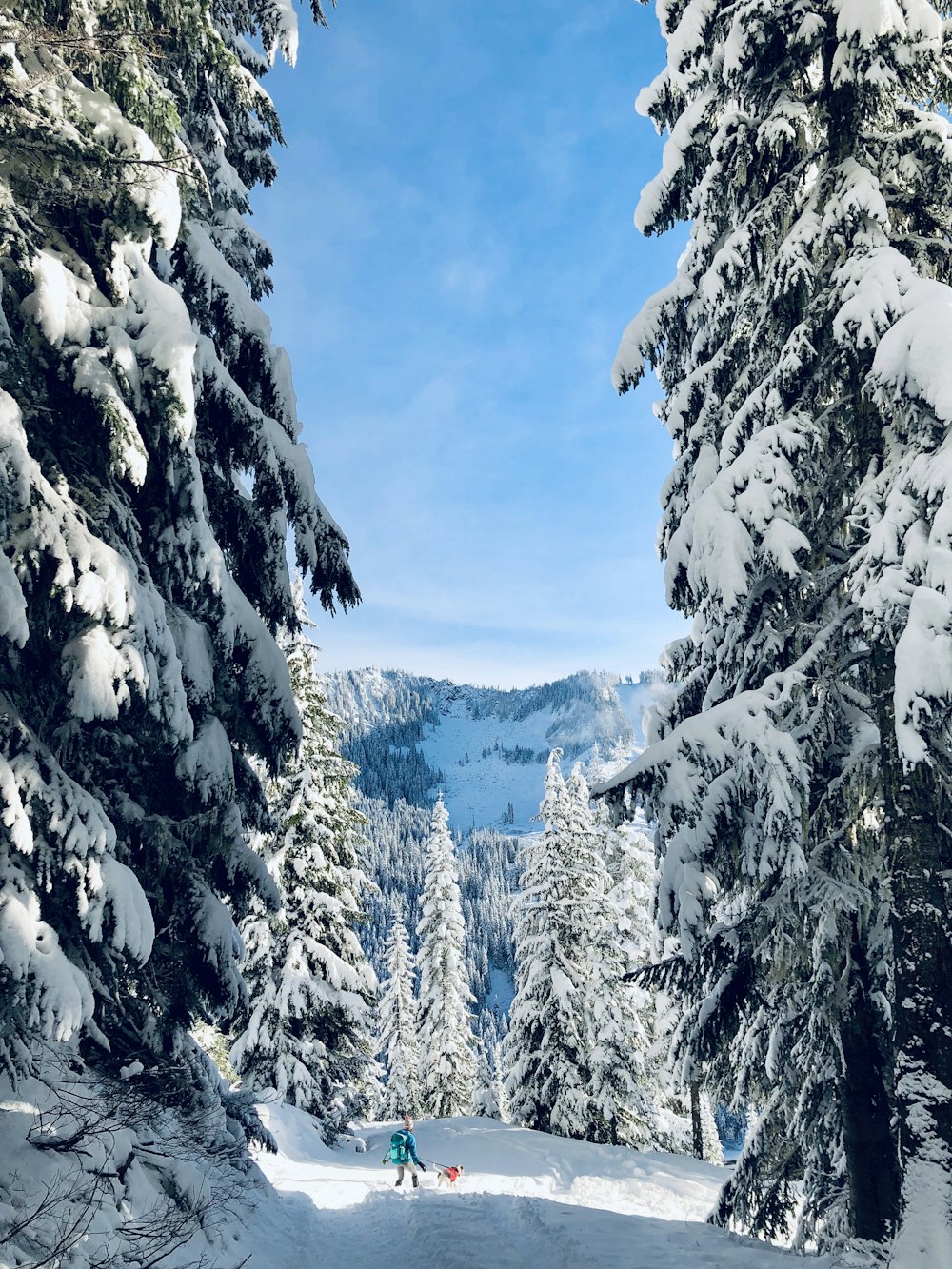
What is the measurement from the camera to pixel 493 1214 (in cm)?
975

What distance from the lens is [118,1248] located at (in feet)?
16.3

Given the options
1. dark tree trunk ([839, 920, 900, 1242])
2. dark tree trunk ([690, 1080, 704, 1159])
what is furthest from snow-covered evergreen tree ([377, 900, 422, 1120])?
dark tree trunk ([839, 920, 900, 1242])

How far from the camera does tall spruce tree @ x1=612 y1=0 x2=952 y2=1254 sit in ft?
17.3

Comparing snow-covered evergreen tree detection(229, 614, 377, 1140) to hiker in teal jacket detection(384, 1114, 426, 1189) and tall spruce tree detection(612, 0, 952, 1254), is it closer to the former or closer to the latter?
hiker in teal jacket detection(384, 1114, 426, 1189)

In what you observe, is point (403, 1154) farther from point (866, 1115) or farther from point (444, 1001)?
point (444, 1001)

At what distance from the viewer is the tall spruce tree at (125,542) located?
5.14m

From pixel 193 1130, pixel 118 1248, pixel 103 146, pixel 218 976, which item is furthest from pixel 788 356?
pixel 193 1130

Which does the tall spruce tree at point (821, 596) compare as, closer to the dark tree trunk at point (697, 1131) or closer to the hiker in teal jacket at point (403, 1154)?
the hiker in teal jacket at point (403, 1154)

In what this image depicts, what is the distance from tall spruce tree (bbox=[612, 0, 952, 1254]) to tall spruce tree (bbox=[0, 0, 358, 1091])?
399 cm

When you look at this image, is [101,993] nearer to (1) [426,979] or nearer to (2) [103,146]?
(2) [103,146]

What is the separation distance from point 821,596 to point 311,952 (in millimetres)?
17369

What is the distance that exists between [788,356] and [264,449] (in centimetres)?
502

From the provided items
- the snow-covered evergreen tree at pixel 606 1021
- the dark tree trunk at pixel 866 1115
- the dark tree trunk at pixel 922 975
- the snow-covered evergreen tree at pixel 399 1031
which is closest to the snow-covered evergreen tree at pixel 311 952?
the snow-covered evergreen tree at pixel 606 1021

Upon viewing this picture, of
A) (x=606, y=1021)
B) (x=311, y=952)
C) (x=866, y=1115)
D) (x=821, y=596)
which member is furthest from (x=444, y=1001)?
(x=821, y=596)
